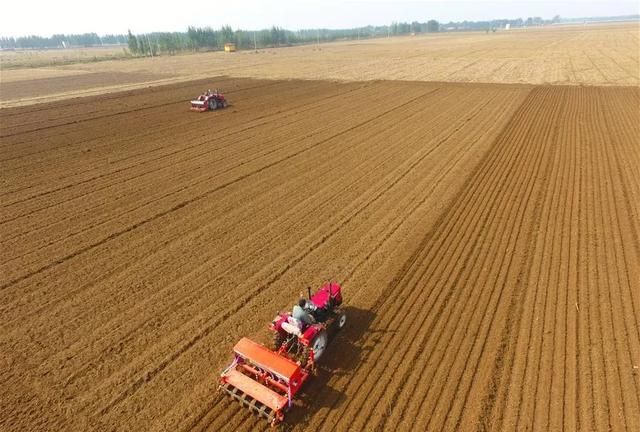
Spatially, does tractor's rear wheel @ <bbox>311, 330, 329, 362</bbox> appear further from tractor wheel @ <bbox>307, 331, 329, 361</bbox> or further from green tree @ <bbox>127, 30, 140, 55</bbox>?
green tree @ <bbox>127, 30, 140, 55</bbox>

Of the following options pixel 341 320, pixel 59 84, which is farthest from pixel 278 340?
pixel 59 84

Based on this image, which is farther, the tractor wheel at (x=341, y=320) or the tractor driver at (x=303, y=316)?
the tractor wheel at (x=341, y=320)

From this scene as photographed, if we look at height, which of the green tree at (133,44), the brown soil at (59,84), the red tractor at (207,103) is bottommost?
the red tractor at (207,103)

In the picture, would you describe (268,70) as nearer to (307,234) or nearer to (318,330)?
(307,234)

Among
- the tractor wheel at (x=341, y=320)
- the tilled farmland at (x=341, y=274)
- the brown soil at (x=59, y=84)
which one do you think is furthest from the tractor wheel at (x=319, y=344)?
the brown soil at (x=59, y=84)

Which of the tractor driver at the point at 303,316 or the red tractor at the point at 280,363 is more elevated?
the tractor driver at the point at 303,316

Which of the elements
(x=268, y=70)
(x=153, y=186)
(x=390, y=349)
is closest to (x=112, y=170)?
(x=153, y=186)

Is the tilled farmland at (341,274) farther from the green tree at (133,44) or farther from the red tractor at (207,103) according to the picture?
the green tree at (133,44)
